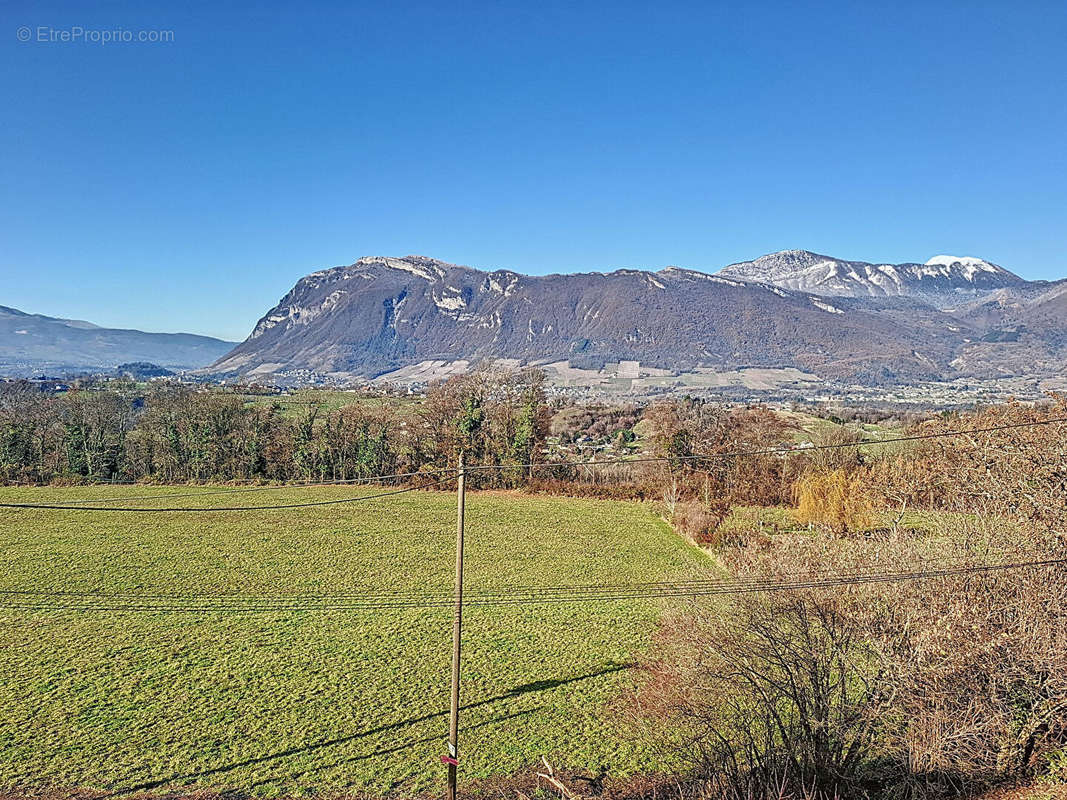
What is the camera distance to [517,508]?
3253 centimetres

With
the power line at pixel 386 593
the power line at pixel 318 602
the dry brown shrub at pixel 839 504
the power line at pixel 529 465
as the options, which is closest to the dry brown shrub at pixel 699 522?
the power line at pixel 529 465

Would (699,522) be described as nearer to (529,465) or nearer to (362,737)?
(529,465)

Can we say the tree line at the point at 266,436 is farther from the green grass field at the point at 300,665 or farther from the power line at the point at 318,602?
the power line at the point at 318,602

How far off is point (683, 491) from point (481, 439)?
1207 cm

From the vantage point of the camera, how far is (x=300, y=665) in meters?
13.7

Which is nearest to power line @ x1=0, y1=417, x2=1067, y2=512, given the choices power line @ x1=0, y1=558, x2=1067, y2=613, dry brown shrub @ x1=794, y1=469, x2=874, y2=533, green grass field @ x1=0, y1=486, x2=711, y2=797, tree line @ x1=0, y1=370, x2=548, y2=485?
dry brown shrub @ x1=794, y1=469, x2=874, y2=533

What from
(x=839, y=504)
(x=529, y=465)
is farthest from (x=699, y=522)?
(x=529, y=465)

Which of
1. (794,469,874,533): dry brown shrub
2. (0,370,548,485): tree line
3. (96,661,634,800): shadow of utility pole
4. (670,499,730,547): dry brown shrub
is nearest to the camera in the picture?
(96,661,634,800): shadow of utility pole

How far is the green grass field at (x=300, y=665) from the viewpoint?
33.2 ft

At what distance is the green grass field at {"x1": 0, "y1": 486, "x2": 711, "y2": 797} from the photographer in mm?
10125

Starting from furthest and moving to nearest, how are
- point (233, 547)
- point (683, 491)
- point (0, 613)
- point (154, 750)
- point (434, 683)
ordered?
point (683, 491) < point (233, 547) < point (0, 613) < point (434, 683) < point (154, 750)

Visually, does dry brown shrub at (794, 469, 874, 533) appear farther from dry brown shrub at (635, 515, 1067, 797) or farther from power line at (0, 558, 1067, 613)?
dry brown shrub at (635, 515, 1067, 797)

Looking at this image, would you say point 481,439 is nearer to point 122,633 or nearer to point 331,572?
point 331,572

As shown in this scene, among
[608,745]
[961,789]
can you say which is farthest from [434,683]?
[961,789]
